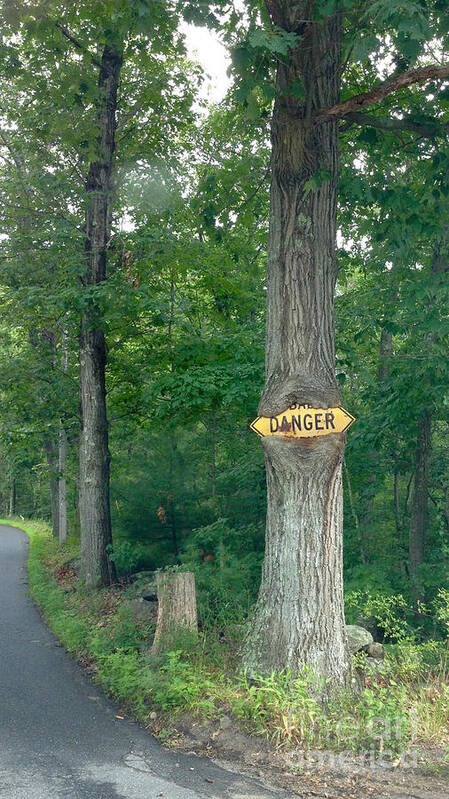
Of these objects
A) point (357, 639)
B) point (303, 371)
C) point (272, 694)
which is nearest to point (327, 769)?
point (272, 694)

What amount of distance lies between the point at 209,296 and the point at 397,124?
890 centimetres

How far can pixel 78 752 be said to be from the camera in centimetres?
540

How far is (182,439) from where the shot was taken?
493 inches

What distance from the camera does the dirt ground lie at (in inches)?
183

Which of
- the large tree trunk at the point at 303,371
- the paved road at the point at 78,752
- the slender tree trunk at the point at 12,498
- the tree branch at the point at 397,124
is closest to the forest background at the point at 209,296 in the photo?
the tree branch at the point at 397,124

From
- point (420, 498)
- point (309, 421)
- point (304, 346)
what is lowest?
point (420, 498)

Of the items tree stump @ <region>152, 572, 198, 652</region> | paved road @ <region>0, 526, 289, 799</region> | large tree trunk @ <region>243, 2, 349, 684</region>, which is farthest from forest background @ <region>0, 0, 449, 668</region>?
paved road @ <region>0, 526, 289, 799</region>

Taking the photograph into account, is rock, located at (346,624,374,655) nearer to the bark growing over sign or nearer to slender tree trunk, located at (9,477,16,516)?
the bark growing over sign

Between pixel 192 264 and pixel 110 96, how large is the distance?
3363 millimetres

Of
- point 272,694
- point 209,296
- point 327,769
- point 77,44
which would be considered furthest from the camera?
point 209,296

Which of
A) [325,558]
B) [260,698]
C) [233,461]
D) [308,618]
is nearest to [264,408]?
[325,558]

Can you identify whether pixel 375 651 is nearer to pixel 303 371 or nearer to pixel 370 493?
pixel 303 371

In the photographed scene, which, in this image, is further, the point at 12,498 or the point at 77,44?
the point at 12,498

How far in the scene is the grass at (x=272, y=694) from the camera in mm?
5266
